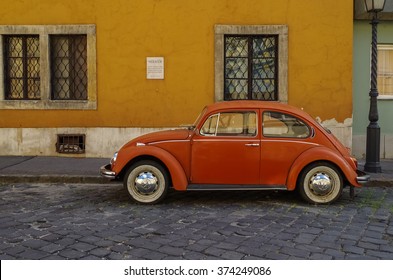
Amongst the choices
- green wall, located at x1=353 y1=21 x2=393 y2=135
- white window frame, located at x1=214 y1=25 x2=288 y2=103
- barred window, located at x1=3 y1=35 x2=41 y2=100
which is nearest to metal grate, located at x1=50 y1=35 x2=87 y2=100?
barred window, located at x1=3 y1=35 x2=41 y2=100

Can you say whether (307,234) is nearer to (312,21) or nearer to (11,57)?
(312,21)

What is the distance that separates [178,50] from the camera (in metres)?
11.5

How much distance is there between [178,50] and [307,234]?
7033mm

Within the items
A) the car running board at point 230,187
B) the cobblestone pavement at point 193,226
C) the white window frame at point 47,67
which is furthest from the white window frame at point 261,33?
the car running board at point 230,187

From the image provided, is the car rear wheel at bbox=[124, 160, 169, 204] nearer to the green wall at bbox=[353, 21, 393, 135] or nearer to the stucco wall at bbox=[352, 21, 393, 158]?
the stucco wall at bbox=[352, 21, 393, 158]

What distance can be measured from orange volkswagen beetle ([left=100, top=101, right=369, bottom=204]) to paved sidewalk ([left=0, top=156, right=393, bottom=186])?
6.82 ft

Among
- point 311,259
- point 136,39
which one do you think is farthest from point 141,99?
point 311,259

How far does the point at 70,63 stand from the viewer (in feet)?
38.8

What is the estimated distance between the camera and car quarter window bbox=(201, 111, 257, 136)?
23.3 feet

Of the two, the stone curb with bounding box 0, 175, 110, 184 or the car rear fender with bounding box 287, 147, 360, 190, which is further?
the stone curb with bounding box 0, 175, 110, 184

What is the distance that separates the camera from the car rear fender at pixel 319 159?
22.7 ft

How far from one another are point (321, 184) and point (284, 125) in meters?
1.03

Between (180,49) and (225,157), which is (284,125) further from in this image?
(180,49)
